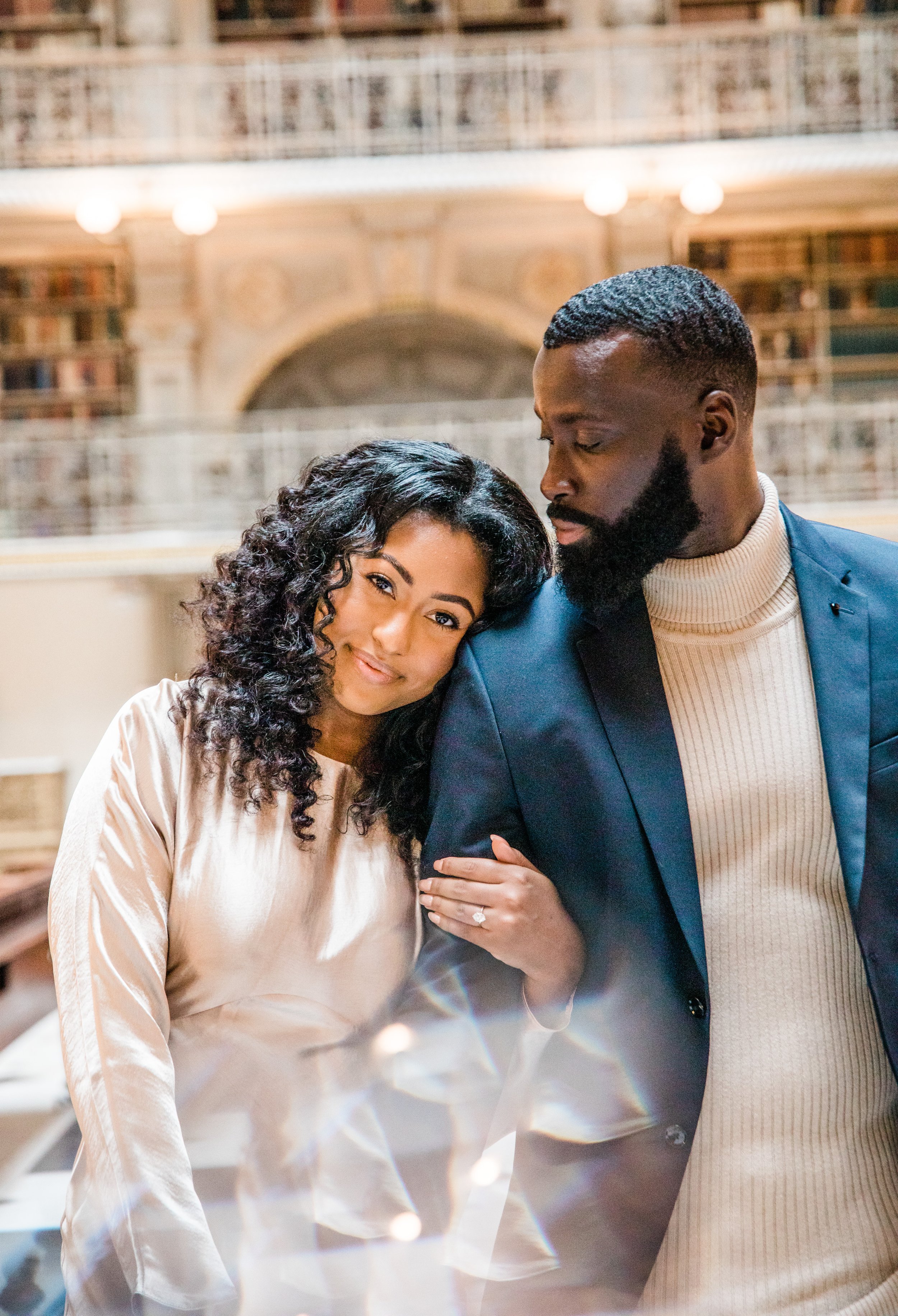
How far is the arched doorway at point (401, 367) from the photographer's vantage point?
28.7 ft

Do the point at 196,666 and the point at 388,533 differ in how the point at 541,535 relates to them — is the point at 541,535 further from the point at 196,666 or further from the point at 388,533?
the point at 196,666

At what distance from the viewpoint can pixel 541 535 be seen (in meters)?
1.57

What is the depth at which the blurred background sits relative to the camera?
25.8ft

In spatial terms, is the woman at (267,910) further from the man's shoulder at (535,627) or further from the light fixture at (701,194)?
the light fixture at (701,194)

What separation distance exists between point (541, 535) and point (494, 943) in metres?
0.60

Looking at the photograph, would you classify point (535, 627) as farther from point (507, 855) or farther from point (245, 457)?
point (245, 457)

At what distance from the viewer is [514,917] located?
4.08 ft

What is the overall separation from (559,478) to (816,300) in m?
8.13

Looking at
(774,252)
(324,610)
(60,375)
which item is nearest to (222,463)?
(60,375)

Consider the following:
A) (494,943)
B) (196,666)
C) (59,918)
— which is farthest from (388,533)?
(59,918)

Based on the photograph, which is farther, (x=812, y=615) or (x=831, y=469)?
(x=831, y=469)

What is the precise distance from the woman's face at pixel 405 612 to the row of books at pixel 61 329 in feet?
26.2

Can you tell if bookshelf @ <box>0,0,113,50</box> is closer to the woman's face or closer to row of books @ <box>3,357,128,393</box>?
row of books @ <box>3,357,128,393</box>

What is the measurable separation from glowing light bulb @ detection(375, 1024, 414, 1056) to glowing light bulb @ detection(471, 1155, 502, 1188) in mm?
213
